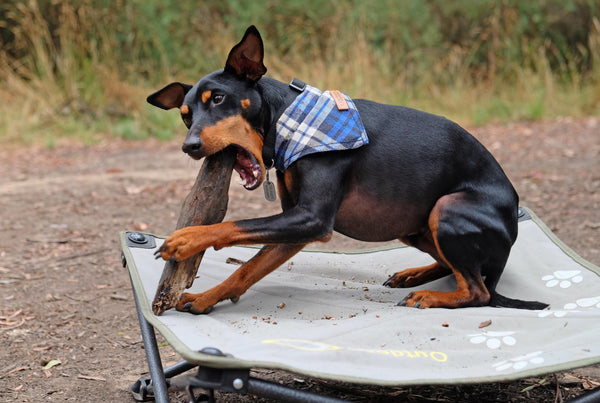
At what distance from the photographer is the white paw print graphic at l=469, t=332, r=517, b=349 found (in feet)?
7.20

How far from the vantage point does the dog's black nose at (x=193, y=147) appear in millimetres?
2291

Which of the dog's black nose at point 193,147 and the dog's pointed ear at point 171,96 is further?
the dog's pointed ear at point 171,96

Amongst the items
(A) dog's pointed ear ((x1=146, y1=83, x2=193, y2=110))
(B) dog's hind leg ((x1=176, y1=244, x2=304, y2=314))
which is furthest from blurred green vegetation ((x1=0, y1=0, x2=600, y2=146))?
(B) dog's hind leg ((x1=176, y1=244, x2=304, y2=314))

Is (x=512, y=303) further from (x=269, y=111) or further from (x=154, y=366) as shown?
(x=154, y=366)

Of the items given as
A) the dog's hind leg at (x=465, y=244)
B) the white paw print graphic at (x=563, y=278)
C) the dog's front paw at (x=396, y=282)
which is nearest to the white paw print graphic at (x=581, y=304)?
the white paw print graphic at (x=563, y=278)

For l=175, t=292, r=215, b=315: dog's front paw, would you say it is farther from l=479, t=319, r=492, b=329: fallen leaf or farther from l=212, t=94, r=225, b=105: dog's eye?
l=479, t=319, r=492, b=329: fallen leaf

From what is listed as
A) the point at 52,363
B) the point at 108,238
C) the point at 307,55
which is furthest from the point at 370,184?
Result: the point at 307,55

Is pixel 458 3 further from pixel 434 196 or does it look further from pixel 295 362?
pixel 295 362

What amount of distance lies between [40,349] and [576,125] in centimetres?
652

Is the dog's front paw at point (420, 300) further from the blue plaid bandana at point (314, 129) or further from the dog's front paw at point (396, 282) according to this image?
the blue plaid bandana at point (314, 129)

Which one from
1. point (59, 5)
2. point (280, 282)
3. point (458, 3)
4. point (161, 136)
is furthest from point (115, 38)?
point (280, 282)

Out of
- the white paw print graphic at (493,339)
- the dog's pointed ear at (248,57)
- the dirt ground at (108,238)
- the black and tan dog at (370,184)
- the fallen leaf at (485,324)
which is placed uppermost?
the dog's pointed ear at (248,57)

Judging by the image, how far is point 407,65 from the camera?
9922 millimetres

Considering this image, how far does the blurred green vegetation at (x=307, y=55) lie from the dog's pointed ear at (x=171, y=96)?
5621 mm
